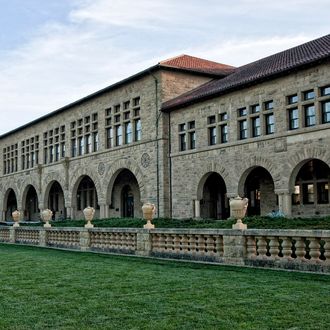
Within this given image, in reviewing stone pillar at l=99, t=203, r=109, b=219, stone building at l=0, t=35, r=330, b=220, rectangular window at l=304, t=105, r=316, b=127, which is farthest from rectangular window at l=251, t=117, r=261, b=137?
stone pillar at l=99, t=203, r=109, b=219

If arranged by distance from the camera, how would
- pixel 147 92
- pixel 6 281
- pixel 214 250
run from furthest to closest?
pixel 147 92
pixel 214 250
pixel 6 281

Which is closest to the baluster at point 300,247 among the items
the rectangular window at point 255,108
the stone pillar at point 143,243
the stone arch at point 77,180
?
Answer: the stone pillar at point 143,243

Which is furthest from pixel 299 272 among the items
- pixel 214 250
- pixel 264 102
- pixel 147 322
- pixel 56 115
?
pixel 56 115

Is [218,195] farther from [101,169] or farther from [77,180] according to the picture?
[77,180]

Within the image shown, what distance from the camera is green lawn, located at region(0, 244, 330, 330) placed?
20.8 ft

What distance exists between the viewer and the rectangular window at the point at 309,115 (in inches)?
944

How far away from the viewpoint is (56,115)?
146 ft

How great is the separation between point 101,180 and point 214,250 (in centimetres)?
2499

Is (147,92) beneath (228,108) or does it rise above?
above

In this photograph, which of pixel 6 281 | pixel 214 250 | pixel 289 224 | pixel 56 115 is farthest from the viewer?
pixel 56 115

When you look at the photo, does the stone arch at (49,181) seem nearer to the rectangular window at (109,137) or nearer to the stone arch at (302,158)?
the rectangular window at (109,137)

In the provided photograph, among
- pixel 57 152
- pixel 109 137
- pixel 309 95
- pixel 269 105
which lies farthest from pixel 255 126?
pixel 57 152

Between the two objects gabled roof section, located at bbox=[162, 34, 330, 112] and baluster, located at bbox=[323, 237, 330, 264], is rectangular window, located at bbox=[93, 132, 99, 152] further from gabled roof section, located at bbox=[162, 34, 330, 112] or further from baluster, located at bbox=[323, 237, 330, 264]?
baluster, located at bbox=[323, 237, 330, 264]

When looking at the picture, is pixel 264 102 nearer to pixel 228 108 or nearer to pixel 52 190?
pixel 228 108
